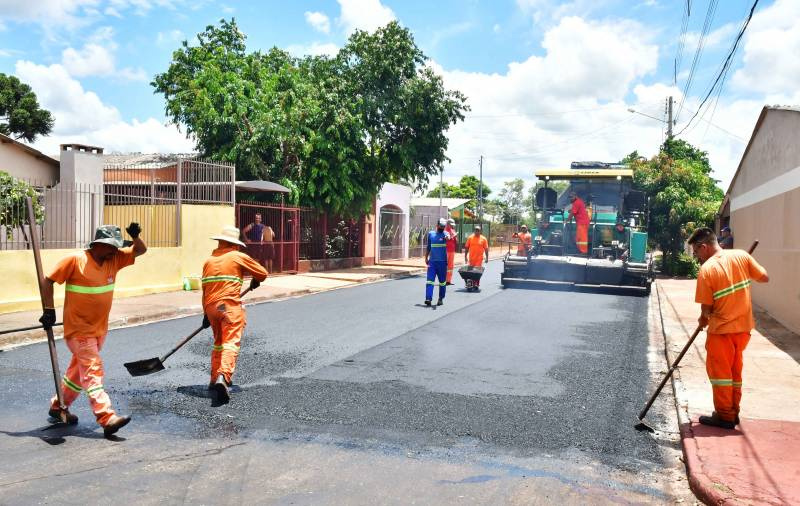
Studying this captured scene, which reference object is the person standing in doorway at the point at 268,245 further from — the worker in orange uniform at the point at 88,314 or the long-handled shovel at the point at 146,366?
the worker in orange uniform at the point at 88,314

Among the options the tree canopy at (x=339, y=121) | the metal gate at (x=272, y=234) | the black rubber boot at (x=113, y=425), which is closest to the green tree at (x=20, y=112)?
the tree canopy at (x=339, y=121)

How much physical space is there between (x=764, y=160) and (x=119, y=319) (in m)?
12.5

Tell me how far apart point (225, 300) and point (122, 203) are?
30.4 ft

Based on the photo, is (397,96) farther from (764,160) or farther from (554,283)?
(764,160)

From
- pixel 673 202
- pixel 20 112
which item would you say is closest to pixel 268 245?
pixel 673 202

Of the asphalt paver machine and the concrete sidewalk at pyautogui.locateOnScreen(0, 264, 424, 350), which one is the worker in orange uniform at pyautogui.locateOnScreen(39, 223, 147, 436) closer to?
the concrete sidewalk at pyautogui.locateOnScreen(0, 264, 424, 350)

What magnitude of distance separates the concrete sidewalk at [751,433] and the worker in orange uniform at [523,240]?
8781 millimetres

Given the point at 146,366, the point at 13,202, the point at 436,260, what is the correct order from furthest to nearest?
the point at 436,260
the point at 13,202
the point at 146,366

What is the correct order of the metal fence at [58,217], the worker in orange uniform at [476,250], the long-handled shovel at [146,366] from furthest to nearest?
the worker in orange uniform at [476,250], the metal fence at [58,217], the long-handled shovel at [146,366]

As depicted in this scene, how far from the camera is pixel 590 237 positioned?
17.8 meters

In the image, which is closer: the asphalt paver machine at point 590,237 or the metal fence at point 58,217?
the metal fence at point 58,217

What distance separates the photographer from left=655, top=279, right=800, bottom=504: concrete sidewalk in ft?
14.1

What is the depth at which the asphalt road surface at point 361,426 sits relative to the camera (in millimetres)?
4270

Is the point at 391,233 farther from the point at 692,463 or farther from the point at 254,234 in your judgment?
the point at 692,463
